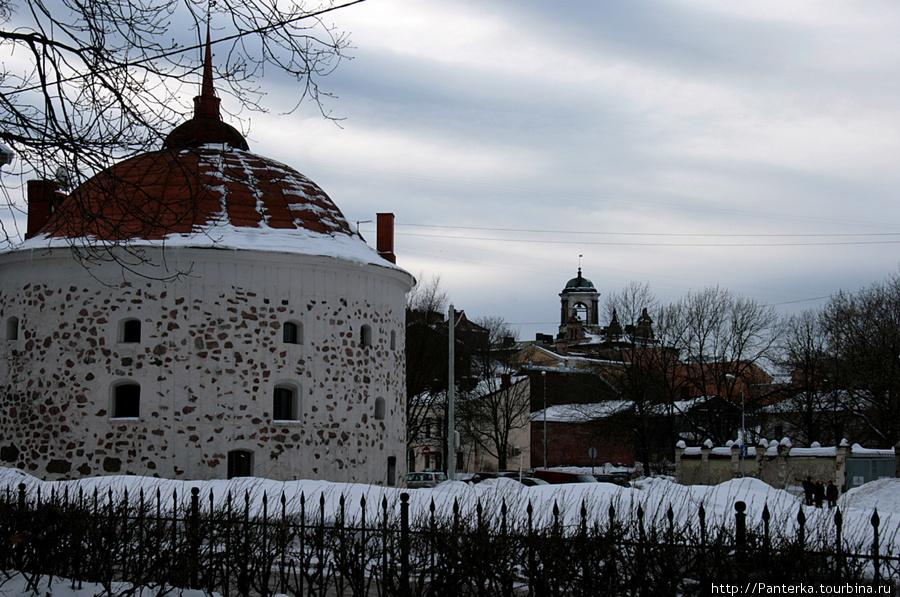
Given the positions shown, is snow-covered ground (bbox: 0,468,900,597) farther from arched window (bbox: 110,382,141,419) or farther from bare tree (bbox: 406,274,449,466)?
bare tree (bbox: 406,274,449,466)

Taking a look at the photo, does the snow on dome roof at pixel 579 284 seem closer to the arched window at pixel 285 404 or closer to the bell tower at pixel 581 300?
the bell tower at pixel 581 300

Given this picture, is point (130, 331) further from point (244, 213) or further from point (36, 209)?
point (36, 209)

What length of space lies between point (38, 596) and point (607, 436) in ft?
147

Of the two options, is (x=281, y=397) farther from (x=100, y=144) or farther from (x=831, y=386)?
(x=831, y=386)

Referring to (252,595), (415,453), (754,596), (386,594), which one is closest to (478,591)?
(386,594)

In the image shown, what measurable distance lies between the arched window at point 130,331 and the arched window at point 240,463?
12.2 feet

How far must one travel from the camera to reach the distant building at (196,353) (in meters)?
22.5

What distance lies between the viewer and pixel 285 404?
78.5 ft

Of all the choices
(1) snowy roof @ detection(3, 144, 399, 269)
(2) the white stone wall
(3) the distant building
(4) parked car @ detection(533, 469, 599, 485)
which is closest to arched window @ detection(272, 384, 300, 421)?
(3) the distant building

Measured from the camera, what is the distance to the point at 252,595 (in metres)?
9.59

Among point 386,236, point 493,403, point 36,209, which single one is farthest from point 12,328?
point 493,403

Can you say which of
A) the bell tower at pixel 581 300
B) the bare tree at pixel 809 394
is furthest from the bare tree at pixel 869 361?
the bell tower at pixel 581 300

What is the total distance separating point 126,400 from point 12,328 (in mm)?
3969

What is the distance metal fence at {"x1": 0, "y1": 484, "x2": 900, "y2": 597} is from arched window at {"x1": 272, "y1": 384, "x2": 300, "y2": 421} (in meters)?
14.1
